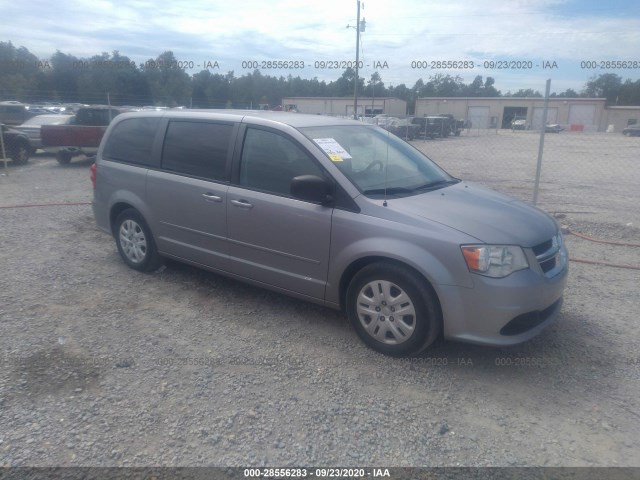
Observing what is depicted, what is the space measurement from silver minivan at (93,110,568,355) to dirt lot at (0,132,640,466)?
346mm

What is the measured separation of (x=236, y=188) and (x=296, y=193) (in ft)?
2.86

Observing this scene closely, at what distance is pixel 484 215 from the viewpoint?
158 inches

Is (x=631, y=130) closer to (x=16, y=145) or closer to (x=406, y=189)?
(x=16, y=145)

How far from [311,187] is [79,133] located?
13.6 metres

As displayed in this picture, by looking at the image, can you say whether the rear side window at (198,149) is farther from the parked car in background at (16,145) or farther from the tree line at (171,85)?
the parked car in background at (16,145)

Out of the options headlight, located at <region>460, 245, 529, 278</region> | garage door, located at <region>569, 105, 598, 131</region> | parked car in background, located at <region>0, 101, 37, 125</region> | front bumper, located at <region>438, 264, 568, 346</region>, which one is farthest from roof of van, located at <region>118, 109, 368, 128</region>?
parked car in background, located at <region>0, 101, 37, 125</region>

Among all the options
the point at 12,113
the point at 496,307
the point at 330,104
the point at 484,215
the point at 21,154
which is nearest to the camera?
the point at 496,307

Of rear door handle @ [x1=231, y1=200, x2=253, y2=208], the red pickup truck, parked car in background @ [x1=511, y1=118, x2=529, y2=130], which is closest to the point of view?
rear door handle @ [x1=231, y1=200, x2=253, y2=208]

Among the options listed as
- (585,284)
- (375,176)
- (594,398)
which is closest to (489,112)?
(585,284)

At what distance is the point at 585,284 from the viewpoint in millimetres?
5617

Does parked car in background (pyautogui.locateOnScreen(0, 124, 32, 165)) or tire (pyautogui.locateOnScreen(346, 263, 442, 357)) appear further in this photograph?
parked car in background (pyautogui.locateOnScreen(0, 124, 32, 165))

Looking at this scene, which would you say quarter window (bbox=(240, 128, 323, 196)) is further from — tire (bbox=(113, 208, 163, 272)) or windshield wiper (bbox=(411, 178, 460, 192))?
tire (bbox=(113, 208, 163, 272))

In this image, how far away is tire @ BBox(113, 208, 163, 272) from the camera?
5645mm

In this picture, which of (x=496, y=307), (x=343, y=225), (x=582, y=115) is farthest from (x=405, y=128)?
(x=496, y=307)
